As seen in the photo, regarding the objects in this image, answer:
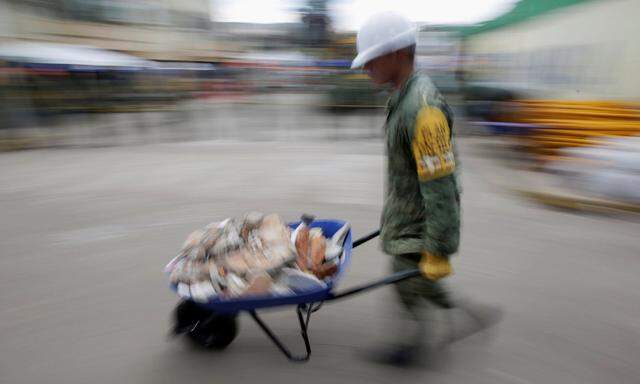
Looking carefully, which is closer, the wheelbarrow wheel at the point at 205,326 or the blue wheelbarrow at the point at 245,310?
the blue wheelbarrow at the point at 245,310

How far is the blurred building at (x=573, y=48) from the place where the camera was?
678cm

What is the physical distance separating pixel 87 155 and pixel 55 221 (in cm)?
399

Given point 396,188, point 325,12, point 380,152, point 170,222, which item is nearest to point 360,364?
point 396,188

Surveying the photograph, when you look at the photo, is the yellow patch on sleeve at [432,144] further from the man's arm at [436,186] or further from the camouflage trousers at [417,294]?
the camouflage trousers at [417,294]

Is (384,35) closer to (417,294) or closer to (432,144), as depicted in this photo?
(432,144)

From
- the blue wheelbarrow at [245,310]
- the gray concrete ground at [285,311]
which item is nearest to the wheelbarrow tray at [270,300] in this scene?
the blue wheelbarrow at [245,310]

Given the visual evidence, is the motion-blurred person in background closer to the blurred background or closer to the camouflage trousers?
the camouflage trousers

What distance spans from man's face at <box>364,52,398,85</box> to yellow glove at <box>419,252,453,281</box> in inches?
30.8

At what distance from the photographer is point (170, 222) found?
4680mm

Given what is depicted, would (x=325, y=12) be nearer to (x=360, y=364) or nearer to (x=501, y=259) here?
(x=501, y=259)

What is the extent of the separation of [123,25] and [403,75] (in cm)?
2220

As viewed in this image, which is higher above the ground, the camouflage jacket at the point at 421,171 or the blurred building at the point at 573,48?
the blurred building at the point at 573,48

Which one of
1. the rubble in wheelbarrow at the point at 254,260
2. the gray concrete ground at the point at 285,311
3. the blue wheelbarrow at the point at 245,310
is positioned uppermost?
the rubble in wheelbarrow at the point at 254,260

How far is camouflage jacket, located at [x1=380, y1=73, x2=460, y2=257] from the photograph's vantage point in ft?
5.67
